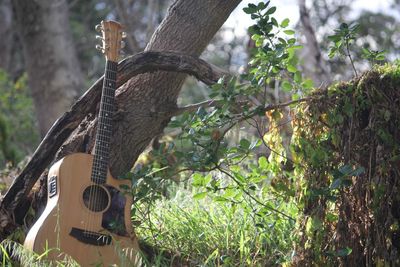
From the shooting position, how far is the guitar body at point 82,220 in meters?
4.48

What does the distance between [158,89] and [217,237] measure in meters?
1.05

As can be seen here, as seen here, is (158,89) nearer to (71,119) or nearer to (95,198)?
(71,119)

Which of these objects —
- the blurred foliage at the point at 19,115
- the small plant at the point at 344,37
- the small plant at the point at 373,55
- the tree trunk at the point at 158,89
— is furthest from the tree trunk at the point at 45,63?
the small plant at the point at 373,55

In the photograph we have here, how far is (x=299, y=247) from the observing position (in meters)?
4.25

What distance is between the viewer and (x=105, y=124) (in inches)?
190

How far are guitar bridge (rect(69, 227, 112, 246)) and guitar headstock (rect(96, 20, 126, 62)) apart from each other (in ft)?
3.60

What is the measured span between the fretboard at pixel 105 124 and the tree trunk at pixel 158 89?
187mm

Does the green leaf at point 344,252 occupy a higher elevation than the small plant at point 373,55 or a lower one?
lower

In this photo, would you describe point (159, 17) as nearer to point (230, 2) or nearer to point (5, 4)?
point (5, 4)

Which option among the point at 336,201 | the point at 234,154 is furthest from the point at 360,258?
the point at 234,154

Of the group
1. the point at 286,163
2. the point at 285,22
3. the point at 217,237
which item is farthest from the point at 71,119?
the point at 285,22

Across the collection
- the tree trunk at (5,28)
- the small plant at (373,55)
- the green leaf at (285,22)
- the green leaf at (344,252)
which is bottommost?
the green leaf at (344,252)

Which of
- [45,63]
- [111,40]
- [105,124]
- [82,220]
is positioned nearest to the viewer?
[82,220]

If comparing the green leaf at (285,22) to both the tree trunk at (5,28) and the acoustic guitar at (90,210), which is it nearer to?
the acoustic guitar at (90,210)
